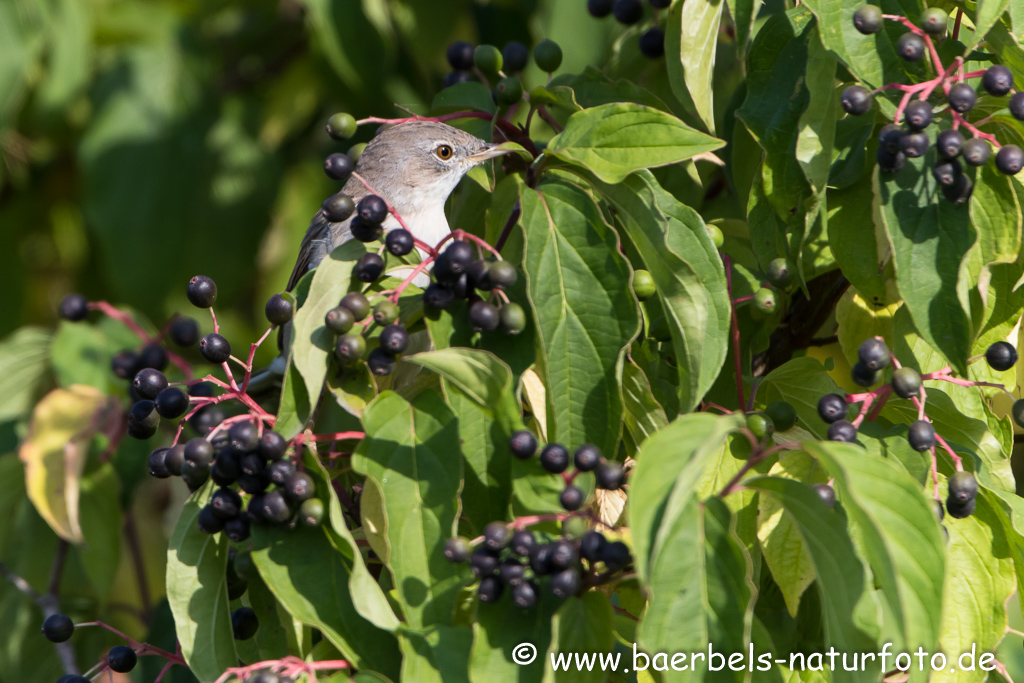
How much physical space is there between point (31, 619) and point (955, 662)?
3309mm

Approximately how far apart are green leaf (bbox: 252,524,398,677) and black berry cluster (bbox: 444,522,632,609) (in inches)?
10.6

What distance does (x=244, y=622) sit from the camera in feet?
7.72

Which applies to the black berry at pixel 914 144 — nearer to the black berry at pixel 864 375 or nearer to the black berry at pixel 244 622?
the black berry at pixel 864 375

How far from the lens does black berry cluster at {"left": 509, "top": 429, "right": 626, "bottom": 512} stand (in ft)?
6.18

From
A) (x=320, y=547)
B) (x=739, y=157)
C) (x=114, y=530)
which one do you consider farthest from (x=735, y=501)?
(x=114, y=530)

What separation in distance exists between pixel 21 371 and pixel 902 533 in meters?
3.65

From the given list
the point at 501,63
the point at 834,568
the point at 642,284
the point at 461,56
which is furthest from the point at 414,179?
the point at 834,568

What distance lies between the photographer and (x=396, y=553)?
1.94 meters

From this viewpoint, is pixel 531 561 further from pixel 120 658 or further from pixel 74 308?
pixel 74 308

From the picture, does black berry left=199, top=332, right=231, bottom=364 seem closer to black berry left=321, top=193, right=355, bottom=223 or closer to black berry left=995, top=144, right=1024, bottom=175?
black berry left=321, top=193, right=355, bottom=223

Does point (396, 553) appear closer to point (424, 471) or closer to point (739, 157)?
point (424, 471)

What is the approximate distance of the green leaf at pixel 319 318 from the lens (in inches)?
81.2

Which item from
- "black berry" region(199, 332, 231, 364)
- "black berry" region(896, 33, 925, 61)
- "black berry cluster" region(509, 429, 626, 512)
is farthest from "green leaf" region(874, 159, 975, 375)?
"black berry" region(199, 332, 231, 364)

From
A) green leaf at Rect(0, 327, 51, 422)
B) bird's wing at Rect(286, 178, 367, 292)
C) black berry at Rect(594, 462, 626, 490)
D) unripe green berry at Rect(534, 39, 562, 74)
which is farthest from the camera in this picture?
bird's wing at Rect(286, 178, 367, 292)
